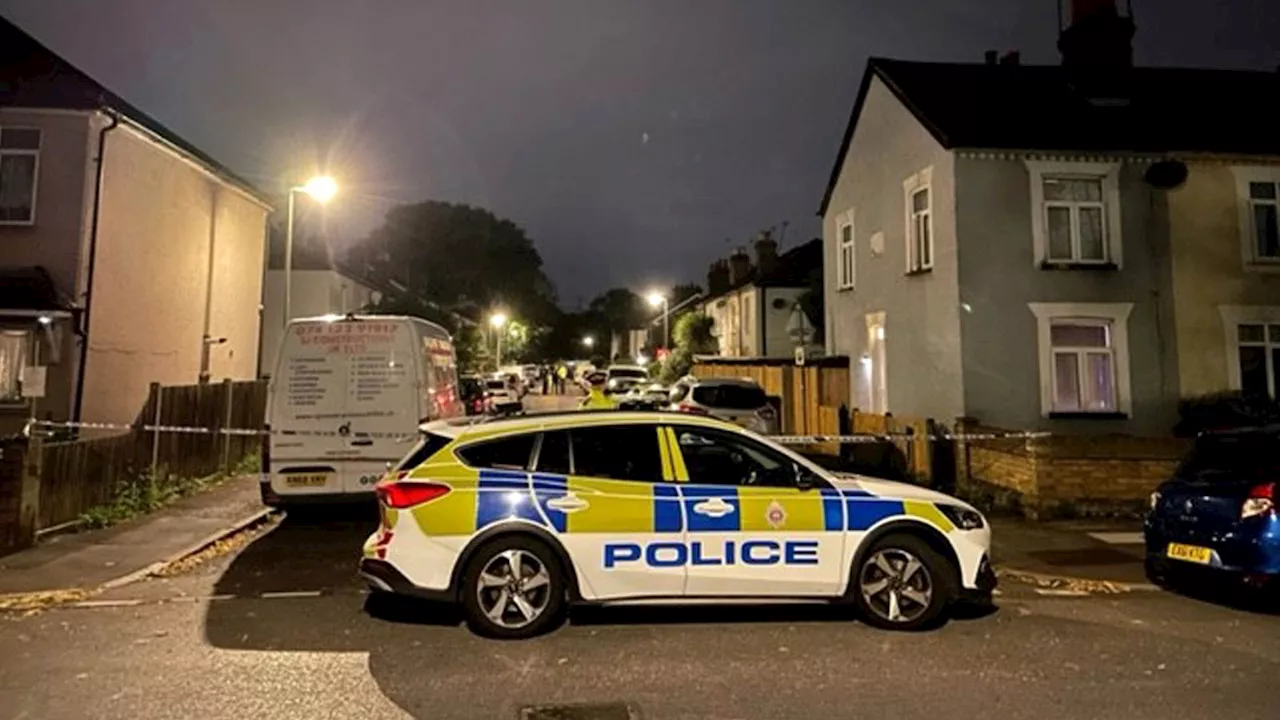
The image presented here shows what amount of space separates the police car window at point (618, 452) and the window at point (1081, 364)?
35.8 ft

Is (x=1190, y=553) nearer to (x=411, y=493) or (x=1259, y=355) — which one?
(x=411, y=493)

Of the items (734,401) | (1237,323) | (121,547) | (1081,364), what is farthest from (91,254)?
(1237,323)

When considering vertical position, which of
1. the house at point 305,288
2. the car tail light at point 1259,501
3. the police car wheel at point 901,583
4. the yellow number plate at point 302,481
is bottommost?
the police car wheel at point 901,583

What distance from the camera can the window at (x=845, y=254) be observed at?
19.2 m

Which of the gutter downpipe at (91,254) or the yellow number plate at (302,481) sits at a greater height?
the gutter downpipe at (91,254)

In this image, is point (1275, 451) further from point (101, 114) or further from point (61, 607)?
point (101, 114)

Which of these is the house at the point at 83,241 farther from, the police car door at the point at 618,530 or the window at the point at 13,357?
the police car door at the point at 618,530

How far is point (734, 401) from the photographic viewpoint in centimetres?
1589

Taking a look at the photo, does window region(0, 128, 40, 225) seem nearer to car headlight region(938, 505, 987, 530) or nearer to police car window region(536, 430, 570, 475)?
police car window region(536, 430, 570, 475)

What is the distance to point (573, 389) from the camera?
54.9 meters

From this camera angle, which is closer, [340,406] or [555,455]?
[555,455]

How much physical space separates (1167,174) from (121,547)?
55.6ft

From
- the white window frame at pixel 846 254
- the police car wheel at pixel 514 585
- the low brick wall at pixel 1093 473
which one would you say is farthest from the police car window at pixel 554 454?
the white window frame at pixel 846 254

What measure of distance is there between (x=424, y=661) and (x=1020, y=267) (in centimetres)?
1275
